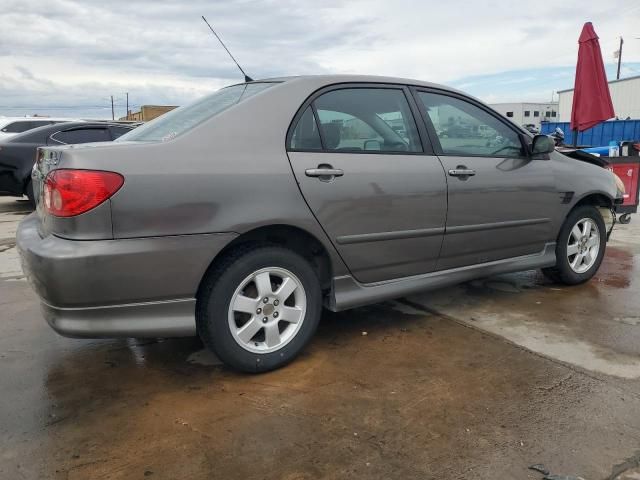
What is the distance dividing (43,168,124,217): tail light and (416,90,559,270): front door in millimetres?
2047

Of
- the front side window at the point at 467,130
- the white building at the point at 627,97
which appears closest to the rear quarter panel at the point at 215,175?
the front side window at the point at 467,130

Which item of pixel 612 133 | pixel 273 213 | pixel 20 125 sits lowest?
pixel 273 213

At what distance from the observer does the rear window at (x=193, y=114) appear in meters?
2.94

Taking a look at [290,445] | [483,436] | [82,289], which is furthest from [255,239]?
[483,436]

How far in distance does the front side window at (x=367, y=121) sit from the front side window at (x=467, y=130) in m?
0.20

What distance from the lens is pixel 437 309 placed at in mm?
4043

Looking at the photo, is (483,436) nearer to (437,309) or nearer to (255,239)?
(255,239)

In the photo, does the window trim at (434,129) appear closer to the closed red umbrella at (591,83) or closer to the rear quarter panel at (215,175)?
the rear quarter panel at (215,175)

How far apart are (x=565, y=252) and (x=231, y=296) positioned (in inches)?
116

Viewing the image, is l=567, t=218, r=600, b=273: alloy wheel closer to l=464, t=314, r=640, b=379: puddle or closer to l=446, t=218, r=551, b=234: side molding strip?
l=446, t=218, r=551, b=234: side molding strip

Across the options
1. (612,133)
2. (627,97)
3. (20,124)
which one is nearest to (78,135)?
(20,124)

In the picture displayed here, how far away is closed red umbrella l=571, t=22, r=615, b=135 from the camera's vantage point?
7250 millimetres

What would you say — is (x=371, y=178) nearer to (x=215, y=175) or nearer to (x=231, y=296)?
(x=215, y=175)

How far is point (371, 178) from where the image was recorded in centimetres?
314
